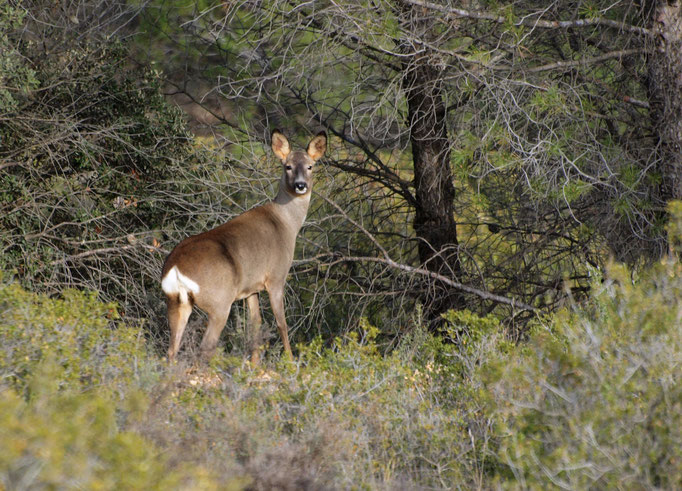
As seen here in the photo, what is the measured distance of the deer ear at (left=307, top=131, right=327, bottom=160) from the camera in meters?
9.20

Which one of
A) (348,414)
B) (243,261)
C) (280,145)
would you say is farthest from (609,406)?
(280,145)

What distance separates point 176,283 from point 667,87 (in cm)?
506

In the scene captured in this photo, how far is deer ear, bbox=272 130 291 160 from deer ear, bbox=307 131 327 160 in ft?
0.88

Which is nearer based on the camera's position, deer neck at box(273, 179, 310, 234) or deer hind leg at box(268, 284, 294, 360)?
deer hind leg at box(268, 284, 294, 360)

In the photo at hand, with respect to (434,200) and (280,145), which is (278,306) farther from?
(434,200)

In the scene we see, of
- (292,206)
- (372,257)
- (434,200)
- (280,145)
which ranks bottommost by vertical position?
(372,257)

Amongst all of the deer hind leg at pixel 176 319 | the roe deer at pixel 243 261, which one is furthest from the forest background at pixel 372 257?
the roe deer at pixel 243 261

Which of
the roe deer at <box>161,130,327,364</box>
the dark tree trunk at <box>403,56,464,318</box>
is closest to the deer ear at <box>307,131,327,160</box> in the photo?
the roe deer at <box>161,130,327,364</box>

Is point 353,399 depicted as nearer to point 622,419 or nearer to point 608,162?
point 622,419

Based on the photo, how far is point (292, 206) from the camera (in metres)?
9.05

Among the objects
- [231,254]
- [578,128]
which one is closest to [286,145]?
[231,254]

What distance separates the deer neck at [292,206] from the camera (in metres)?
8.95

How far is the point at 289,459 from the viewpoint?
169 inches

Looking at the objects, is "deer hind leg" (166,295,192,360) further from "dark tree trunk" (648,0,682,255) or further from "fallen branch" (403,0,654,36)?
"dark tree trunk" (648,0,682,255)
